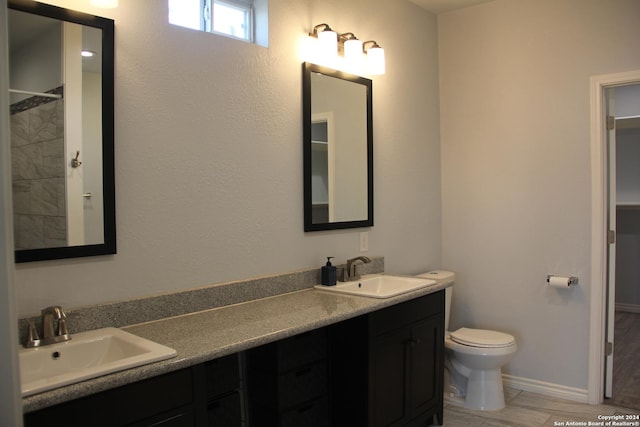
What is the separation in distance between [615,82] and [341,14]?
1.70 m

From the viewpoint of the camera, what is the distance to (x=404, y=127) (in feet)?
11.4

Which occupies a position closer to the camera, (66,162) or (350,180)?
(66,162)

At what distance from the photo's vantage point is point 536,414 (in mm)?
3074

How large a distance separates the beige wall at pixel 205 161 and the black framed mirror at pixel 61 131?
0.05 m

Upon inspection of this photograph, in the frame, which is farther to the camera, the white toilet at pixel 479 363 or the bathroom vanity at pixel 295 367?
the white toilet at pixel 479 363

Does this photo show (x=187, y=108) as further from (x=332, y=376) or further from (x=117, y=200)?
(x=332, y=376)

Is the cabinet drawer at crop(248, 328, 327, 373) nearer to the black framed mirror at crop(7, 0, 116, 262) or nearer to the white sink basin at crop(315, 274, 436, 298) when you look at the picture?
the white sink basin at crop(315, 274, 436, 298)

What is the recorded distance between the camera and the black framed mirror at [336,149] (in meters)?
2.73

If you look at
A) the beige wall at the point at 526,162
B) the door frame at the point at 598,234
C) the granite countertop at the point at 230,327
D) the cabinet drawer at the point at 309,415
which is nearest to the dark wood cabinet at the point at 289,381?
the cabinet drawer at the point at 309,415

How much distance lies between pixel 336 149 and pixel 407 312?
989 mm

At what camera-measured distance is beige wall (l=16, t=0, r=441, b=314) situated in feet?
6.40

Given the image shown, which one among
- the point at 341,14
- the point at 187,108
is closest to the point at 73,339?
the point at 187,108

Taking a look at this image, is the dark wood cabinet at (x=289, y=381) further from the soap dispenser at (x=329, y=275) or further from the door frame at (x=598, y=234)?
the door frame at (x=598, y=234)

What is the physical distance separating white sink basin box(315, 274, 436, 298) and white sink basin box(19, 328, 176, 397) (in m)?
1.14
